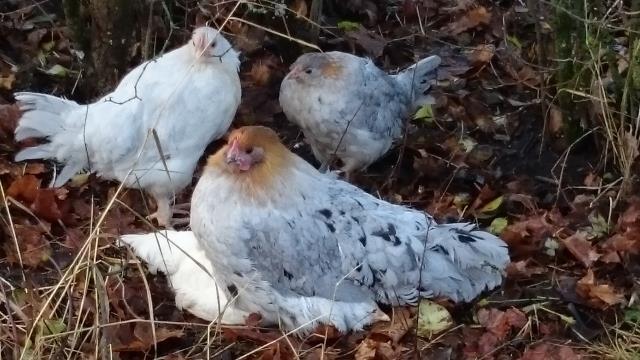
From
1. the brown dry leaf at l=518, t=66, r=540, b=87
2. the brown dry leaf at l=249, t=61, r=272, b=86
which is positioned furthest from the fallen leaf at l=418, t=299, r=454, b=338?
the brown dry leaf at l=249, t=61, r=272, b=86

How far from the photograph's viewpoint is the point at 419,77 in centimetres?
474

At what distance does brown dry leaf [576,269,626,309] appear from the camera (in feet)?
11.8

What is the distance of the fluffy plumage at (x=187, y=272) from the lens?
3.63 meters

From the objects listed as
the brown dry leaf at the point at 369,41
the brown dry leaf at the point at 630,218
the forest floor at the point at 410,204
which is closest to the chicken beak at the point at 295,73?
the forest floor at the point at 410,204

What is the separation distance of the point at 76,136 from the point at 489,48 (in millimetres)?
2354

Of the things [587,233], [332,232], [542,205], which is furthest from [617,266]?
[332,232]

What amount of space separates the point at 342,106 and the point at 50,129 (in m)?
1.31

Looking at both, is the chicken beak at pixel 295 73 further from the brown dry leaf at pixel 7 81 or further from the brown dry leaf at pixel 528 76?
the brown dry leaf at pixel 7 81

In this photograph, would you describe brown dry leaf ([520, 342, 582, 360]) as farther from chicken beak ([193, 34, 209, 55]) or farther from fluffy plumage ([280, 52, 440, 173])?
chicken beak ([193, 34, 209, 55])

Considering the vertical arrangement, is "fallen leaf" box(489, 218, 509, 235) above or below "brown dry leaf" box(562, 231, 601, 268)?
below

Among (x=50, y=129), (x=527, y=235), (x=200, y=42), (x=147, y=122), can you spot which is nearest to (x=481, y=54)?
(x=527, y=235)

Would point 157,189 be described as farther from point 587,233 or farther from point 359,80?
point 587,233

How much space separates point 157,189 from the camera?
13.5 ft

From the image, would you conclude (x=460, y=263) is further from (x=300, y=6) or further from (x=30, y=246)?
(x=300, y=6)
